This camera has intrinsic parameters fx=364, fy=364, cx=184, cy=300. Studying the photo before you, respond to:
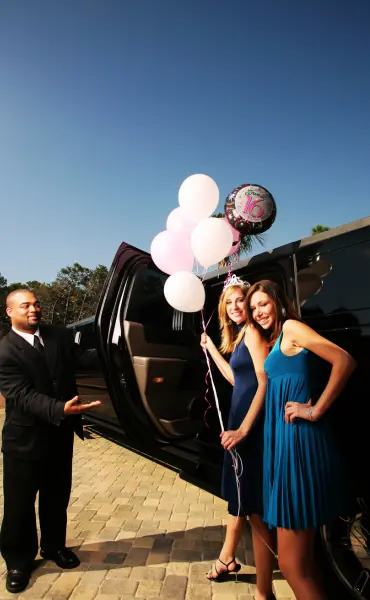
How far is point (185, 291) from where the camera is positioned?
8.32 ft

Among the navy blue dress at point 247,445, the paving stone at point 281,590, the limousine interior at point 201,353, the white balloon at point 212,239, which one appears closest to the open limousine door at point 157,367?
the limousine interior at point 201,353

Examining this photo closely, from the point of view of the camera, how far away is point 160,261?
2.79 m

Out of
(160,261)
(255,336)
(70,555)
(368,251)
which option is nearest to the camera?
(368,251)

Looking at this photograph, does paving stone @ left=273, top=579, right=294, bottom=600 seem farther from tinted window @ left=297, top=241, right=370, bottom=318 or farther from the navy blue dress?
tinted window @ left=297, top=241, right=370, bottom=318

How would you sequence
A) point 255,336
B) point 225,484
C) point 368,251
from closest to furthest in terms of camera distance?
point 368,251, point 255,336, point 225,484

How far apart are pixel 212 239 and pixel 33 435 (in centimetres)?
176

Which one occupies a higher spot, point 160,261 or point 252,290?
point 160,261

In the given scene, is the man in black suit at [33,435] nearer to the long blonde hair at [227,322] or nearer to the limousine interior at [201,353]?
the limousine interior at [201,353]

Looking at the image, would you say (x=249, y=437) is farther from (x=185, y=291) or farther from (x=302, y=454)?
(x=185, y=291)

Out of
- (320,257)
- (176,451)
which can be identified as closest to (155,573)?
(176,451)

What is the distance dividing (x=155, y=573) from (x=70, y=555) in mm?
609

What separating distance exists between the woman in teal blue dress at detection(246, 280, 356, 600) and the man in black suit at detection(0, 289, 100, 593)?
3.77 feet

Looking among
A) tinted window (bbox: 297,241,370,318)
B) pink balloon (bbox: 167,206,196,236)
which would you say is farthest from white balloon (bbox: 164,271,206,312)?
tinted window (bbox: 297,241,370,318)

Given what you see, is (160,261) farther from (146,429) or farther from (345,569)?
(345,569)
